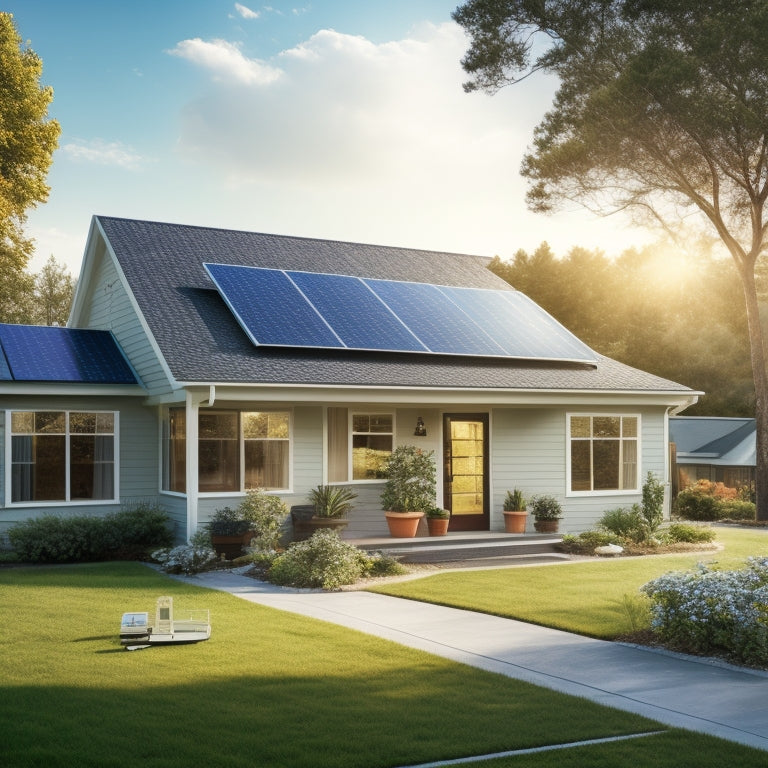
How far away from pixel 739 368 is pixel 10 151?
2943 cm

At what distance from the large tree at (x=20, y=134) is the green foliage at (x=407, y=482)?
50.8 feet

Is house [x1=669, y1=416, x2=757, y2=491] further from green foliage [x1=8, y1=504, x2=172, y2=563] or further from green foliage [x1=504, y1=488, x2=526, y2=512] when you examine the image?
green foliage [x1=8, y1=504, x2=172, y2=563]

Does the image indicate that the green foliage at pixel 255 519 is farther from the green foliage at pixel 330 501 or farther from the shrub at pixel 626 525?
the shrub at pixel 626 525

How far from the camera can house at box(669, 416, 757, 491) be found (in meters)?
27.4

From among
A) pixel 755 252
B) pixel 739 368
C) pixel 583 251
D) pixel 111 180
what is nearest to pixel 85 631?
pixel 111 180

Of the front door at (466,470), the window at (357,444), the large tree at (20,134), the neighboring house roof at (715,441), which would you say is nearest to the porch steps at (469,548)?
the front door at (466,470)

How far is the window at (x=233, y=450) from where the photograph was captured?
15.7m

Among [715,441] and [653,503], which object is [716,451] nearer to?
[715,441]

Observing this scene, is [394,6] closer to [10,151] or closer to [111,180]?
[111,180]

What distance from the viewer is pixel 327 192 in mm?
22016

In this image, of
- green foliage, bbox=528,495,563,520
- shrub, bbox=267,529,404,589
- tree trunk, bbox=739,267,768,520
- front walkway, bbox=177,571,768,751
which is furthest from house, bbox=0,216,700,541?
tree trunk, bbox=739,267,768,520

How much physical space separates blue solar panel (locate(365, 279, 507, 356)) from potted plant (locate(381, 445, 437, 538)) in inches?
92.0

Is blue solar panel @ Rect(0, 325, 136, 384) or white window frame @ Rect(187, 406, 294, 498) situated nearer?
white window frame @ Rect(187, 406, 294, 498)

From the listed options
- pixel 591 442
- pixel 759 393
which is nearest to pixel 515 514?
pixel 591 442
